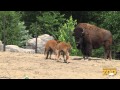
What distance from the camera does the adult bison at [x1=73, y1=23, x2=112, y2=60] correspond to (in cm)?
1234

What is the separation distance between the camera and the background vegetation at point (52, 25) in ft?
57.0

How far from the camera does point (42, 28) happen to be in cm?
2044

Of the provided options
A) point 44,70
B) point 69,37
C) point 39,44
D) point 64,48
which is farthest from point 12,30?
point 44,70

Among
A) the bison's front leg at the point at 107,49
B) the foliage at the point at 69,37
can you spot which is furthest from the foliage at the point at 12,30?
the bison's front leg at the point at 107,49

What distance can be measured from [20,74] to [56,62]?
2.54m

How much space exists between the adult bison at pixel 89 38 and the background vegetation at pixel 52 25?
2.76 metres

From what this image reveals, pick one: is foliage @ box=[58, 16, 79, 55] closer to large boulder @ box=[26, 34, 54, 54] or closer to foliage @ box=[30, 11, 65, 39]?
large boulder @ box=[26, 34, 54, 54]

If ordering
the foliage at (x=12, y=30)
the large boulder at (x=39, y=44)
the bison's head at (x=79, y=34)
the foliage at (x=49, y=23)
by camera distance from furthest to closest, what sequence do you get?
the foliage at (x=49, y=23) < the foliage at (x=12, y=30) < the large boulder at (x=39, y=44) < the bison's head at (x=79, y=34)

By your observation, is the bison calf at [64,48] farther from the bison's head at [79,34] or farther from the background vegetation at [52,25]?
the background vegetation at [52,25]

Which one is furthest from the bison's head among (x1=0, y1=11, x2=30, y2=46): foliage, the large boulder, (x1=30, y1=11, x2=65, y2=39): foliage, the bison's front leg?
(x1=30, y1=11, x2=65, y2=39): foliage

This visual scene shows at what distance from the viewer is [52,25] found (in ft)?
68.6

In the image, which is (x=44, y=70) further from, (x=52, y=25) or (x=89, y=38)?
(x=52, y=25)

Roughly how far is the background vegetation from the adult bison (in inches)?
108

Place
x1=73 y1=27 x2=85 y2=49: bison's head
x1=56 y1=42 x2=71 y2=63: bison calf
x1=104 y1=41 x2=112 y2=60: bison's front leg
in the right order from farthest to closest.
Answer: x1=104 y1=41 x2=112 y2=60: bison's front leg, x1=73 y1=27 x2=85 y2=49: bison's head, x1=56 y1=42 x2=71 y2=63: bison calf
